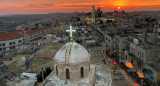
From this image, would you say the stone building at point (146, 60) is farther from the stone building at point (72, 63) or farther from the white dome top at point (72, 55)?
the white dome top at point (72, 55)

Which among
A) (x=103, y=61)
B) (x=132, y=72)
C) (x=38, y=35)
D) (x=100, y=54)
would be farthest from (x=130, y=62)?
(x=38, y=35)

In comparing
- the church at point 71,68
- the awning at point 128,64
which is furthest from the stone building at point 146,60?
the church at point 71,68

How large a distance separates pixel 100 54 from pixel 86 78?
18.9 metres

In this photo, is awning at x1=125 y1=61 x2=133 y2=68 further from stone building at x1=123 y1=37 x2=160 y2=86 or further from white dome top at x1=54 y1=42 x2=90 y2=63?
white dome top at x1=54 y1=42 x2=90 y2=63

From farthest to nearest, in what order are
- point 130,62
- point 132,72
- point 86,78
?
point 130,62
point 132,72
point 86,78

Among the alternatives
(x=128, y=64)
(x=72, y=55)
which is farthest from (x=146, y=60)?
(x=72, y=55)

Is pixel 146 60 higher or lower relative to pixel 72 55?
lower

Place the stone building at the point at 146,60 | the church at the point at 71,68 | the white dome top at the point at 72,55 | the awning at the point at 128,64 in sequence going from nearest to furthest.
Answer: the church at the point at 71,68, the white dome top at the point at 72,55, the stone building at the point at 146,60, the awning at the point at 128,64

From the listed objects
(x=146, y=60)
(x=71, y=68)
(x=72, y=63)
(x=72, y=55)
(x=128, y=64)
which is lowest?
(x=128, y=64)

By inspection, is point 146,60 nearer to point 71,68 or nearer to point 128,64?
point 128,64

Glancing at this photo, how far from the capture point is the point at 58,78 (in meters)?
16.1

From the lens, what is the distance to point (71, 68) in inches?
602

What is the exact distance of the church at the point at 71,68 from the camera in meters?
15.3

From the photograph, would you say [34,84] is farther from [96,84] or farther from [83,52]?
[83,52]
